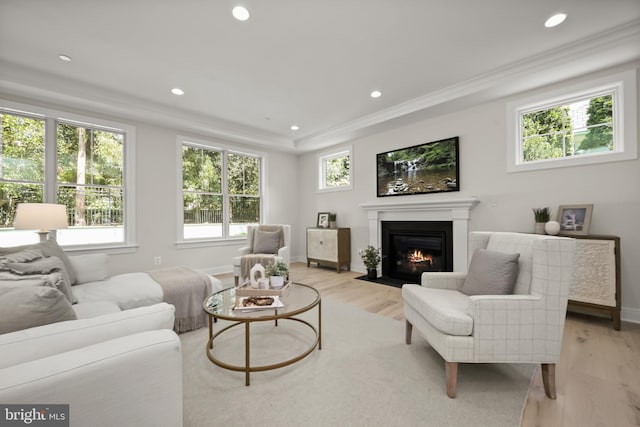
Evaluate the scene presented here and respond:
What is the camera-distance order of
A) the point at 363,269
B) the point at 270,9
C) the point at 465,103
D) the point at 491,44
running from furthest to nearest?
Answer: 1. the point at 363,269
2. the point at 465,103
3. the point at 491,44
4. the point at 270,9

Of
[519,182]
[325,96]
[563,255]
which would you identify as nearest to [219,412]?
[563,255]

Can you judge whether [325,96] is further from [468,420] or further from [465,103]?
[468,420]

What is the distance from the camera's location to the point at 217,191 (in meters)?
4.97

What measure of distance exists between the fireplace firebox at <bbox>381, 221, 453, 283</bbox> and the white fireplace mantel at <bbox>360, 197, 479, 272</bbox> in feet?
0.29

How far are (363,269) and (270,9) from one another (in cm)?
404

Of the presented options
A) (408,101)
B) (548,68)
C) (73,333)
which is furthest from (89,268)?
(548,68)

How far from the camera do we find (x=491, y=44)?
253 centimetres

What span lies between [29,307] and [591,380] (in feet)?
10.1

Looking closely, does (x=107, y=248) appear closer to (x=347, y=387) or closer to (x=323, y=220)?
(x=323, y=220)

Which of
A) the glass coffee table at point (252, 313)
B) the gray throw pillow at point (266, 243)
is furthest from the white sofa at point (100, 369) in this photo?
the gray throw pillow at point (266, 243)

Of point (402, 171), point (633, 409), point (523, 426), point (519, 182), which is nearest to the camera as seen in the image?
point (523, 426)
